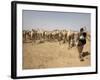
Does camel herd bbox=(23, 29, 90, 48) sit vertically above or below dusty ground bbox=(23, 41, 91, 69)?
above

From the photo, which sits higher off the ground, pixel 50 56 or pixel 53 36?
pixel 53 36

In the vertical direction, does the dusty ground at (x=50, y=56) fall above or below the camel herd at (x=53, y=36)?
below

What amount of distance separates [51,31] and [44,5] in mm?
196

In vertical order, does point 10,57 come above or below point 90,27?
below

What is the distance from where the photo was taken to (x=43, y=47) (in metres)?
1.65

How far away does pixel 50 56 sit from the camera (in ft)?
5.49

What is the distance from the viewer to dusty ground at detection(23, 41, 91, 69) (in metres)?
1.61

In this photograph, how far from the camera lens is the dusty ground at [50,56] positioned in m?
1.61

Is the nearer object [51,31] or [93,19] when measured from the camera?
[51,31]

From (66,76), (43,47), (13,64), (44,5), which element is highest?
(44,5)

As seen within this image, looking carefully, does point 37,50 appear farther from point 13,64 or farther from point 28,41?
point 13,64
